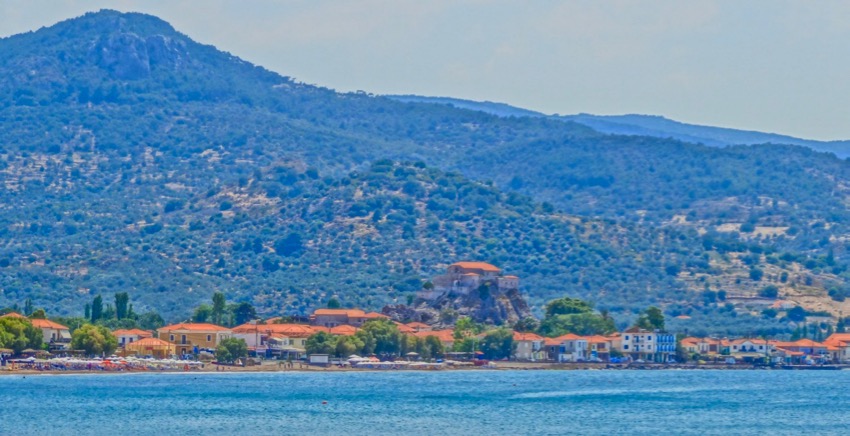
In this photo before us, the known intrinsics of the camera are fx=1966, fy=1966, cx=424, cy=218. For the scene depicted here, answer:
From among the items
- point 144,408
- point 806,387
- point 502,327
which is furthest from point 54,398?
point 502,327

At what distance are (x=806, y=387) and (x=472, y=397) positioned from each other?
38.3 metres

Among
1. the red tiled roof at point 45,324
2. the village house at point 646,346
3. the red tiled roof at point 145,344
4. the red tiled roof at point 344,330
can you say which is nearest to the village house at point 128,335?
the red tiled roof at point 145,344

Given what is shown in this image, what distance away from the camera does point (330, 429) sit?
101625mm

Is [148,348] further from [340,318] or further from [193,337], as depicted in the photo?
[340,318]

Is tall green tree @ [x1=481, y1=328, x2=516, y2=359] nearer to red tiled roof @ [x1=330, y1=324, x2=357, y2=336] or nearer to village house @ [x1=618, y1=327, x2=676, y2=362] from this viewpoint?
red tiled roof @ [x1=330, y1=324, x2=357, y2=336]

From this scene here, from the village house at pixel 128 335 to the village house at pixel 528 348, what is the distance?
36354 millimetres

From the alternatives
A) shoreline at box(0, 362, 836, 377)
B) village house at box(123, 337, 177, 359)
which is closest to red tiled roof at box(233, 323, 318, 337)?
village house at box(123, 337, 177, 359)

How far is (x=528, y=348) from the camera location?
7495 inches

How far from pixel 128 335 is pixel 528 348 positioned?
1572 inches

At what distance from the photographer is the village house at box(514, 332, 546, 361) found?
18988cm

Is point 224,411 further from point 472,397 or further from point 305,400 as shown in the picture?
point 472,397

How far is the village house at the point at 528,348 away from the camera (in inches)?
7475

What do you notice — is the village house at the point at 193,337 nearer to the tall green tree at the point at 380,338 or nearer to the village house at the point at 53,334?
the village house at the point at 53,334

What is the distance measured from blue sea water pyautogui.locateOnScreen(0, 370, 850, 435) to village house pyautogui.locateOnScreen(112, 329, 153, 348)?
1418 cm
